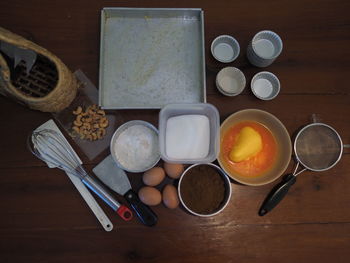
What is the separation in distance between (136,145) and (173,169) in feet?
0.30

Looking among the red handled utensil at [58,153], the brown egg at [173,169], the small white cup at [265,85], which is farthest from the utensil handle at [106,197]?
the small white cup at [265,85]

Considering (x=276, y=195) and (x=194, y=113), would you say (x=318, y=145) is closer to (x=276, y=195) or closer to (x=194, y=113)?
(x=276, y=195)

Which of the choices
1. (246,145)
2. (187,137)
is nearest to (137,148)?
(187,137)

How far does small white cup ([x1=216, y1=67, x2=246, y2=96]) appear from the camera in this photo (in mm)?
557

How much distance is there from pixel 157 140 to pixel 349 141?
1.30 ft

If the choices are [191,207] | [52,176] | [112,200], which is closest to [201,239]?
[191,207]

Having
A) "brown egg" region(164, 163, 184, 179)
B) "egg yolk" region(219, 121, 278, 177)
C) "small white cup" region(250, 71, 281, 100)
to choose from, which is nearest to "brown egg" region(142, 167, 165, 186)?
"brown egg" region(164, 163, 184, 179)

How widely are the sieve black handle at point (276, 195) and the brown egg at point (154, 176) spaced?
0.20m

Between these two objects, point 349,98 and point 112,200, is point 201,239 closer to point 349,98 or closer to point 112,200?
point 112,200

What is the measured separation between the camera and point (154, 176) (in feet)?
1.64

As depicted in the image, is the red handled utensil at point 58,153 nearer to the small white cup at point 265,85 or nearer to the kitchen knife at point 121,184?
the kitchen knife at point 121,184

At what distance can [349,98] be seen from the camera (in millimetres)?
581

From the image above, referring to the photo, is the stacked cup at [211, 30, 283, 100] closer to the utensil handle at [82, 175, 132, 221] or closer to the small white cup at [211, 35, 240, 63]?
the small white cup at [211, 35, 240, 63]

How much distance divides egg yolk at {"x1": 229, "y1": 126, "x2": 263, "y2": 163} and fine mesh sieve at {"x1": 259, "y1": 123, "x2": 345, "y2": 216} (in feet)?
0.29
